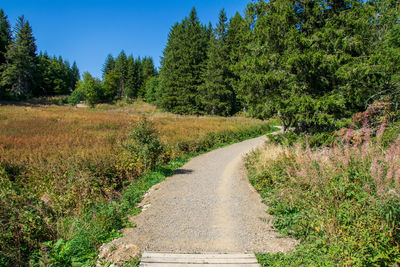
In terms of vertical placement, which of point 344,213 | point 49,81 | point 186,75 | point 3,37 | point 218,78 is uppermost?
point 3,37

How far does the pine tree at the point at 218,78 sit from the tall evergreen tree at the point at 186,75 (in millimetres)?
2514

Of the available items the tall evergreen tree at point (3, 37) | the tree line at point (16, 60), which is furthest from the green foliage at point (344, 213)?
the tall evergreen tree at point (3, 37)

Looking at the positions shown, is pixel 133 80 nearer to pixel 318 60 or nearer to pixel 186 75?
pixel 186 75

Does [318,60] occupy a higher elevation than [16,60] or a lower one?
lower

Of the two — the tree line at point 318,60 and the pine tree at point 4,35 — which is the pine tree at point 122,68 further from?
the tree line at point 318,60

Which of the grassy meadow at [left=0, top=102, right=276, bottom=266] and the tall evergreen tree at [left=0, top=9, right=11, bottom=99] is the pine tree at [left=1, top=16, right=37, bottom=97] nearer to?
the tall evergreen tree at [left=0, top=9, right=11, bottom=99]

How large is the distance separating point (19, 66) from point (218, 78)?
43.7 m

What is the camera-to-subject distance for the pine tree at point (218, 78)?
3966 cm

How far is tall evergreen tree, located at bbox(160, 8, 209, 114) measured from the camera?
43281 mm

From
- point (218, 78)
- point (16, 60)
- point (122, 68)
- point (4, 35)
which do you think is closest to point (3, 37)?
point (4, 35)

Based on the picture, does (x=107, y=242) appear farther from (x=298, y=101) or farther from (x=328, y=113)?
(x=328, y=113)

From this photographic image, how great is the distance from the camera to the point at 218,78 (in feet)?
128

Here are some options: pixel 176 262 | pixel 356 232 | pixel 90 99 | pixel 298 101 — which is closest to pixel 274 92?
pixel 298 101

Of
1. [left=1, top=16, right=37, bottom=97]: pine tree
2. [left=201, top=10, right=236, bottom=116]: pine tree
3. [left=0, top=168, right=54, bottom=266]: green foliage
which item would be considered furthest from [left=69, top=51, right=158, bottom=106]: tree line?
[left=0, top=168, right=54, bottom=266]: green foliage
